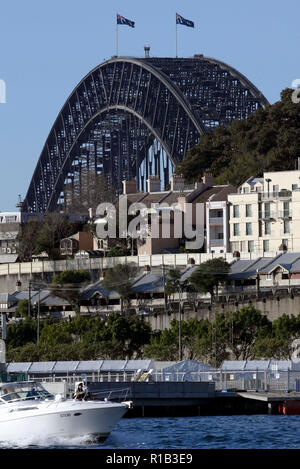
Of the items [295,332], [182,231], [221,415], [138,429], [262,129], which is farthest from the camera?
[262,129]

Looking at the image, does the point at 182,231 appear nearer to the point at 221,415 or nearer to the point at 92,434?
the point at 221,415

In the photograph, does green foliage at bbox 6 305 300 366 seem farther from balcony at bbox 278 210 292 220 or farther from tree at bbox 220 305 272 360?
balcony at bbox 278 210 292 220

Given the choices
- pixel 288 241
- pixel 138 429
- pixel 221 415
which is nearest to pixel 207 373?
pixel 221 415

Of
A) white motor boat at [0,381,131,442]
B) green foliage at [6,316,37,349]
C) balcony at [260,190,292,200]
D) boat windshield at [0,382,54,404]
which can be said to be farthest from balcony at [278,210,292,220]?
boat windshield at [0,382,54,404]

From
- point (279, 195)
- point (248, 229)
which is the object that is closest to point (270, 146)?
point (248, 229)

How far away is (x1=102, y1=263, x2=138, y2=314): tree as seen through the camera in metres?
162

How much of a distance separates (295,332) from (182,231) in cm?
5853

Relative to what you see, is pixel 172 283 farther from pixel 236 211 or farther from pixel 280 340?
pixel 280 340

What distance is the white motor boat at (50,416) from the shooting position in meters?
68.6

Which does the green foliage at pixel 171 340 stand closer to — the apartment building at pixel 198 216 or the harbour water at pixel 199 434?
the harbour water at pixel 199 434

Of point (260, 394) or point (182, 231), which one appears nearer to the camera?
point (260, 394)

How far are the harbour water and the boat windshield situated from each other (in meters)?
2.72

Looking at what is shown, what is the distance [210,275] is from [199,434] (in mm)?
76876

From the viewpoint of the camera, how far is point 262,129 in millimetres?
195875
